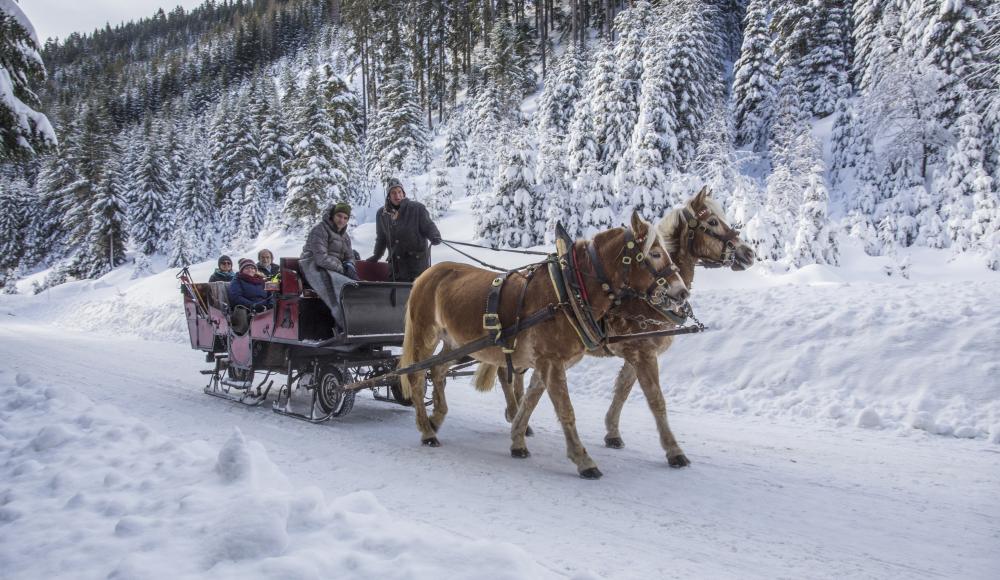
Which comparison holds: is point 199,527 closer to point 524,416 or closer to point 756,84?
point 524,416

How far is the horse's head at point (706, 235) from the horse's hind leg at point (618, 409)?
3.94 ft

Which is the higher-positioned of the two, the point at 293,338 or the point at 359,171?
the point at 359,171

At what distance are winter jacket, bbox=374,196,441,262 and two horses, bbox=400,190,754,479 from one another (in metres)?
1.38

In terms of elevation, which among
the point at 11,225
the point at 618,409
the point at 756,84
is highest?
the point at 756,84

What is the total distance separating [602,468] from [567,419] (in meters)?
0.54

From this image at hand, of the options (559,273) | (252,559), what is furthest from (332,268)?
(252,559)

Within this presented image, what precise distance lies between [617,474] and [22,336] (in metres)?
18.0

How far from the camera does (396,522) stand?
115 inches

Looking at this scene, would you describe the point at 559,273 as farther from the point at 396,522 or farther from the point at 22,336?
the point at 22,336

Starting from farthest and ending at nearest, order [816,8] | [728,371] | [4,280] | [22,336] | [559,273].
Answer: [4,280] → [816,8] → [22,336] → [728,371] → [559,273]

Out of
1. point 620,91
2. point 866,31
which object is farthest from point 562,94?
point 866,31

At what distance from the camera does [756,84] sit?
109 feet

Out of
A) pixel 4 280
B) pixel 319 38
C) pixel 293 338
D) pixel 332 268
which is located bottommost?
pixel 4 280

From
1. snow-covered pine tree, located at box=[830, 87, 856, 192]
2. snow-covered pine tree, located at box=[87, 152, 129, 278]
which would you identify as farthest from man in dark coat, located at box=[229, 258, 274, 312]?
snow-covered pine tree, located at box=[87, 152, 129, 278]
